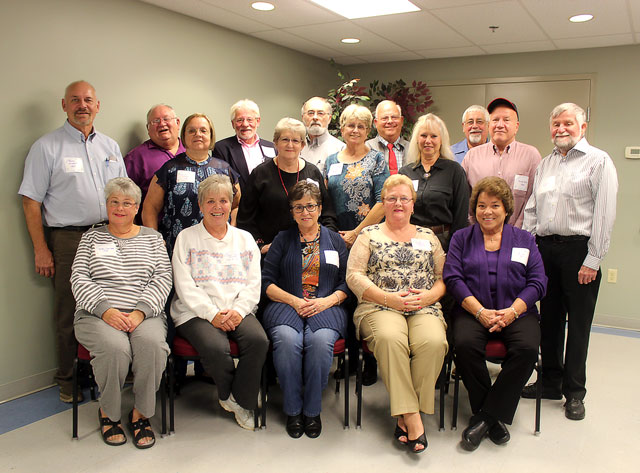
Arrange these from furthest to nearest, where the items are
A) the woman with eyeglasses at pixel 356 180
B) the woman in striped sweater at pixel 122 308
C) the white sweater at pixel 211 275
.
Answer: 1. the woman with eyeglasses at pixel 356 180
2. the white sweater at pixel 211 275
3. the woman in striped sweater at pixel 122 308

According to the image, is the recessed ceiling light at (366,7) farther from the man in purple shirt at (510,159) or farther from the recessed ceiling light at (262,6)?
the man in purple shirt at (510,159)

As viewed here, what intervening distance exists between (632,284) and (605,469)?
3044 millimetres

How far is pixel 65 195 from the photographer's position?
3146mm

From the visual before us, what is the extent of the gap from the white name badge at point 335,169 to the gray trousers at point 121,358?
146 cm

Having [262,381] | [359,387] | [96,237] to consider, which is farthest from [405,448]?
[96,237]

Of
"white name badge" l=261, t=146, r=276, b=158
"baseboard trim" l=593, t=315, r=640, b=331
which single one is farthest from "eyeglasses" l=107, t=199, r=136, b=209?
"baseboard trim" l=593, t=315, r=640, b=331

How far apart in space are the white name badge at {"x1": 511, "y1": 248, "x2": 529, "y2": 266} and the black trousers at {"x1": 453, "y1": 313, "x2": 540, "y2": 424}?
0.30m

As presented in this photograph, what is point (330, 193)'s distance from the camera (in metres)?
3.46

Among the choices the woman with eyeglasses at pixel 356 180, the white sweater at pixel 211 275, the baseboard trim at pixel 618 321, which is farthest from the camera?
the baseboard trim at pixel 618 321

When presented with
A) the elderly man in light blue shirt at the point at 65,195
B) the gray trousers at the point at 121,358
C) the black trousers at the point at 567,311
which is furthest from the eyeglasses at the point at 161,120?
the black trousers at the point at 567,311

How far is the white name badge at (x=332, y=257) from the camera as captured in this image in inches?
119

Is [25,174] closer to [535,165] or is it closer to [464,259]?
[464,259]

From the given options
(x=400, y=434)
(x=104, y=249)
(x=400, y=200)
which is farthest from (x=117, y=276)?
(x=400, y=434)

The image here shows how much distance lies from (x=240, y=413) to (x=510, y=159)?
231cm
